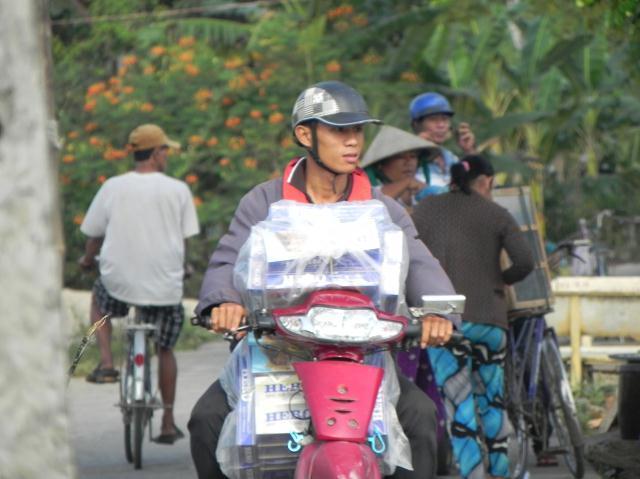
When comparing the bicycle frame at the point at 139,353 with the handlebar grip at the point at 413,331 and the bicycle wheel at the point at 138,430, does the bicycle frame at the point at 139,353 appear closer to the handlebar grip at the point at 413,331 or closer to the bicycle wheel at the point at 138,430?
the bicycle wheel at the point at 138,430

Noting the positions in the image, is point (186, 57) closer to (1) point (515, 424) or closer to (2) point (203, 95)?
(2) point (203, 95)

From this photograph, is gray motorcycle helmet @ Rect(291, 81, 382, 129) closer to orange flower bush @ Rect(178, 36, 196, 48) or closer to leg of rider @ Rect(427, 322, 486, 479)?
leg of rider @ Rect(427, 322, 486, 479)

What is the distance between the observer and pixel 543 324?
9.38m

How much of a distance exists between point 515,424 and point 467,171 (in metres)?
1.57

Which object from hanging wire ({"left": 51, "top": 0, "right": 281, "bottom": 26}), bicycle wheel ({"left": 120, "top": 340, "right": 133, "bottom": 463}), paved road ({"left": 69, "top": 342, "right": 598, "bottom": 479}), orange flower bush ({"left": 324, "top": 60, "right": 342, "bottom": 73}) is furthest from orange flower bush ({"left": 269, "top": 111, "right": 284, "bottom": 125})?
bicycle wheel ({"left": 120, "top": 340, "right": 133, "bottom": 463})

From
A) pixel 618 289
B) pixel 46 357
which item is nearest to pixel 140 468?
pixel 618 289

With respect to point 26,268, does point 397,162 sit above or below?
above

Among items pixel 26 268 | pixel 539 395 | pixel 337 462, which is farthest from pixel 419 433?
pixel 539 395

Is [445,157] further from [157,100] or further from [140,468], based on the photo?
[157,100]

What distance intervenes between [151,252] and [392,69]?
10324 mm

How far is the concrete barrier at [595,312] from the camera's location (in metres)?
12.6

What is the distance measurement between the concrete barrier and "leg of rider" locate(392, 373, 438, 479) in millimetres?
7403

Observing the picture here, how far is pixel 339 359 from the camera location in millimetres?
5008

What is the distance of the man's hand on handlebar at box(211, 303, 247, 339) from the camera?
205 inches
